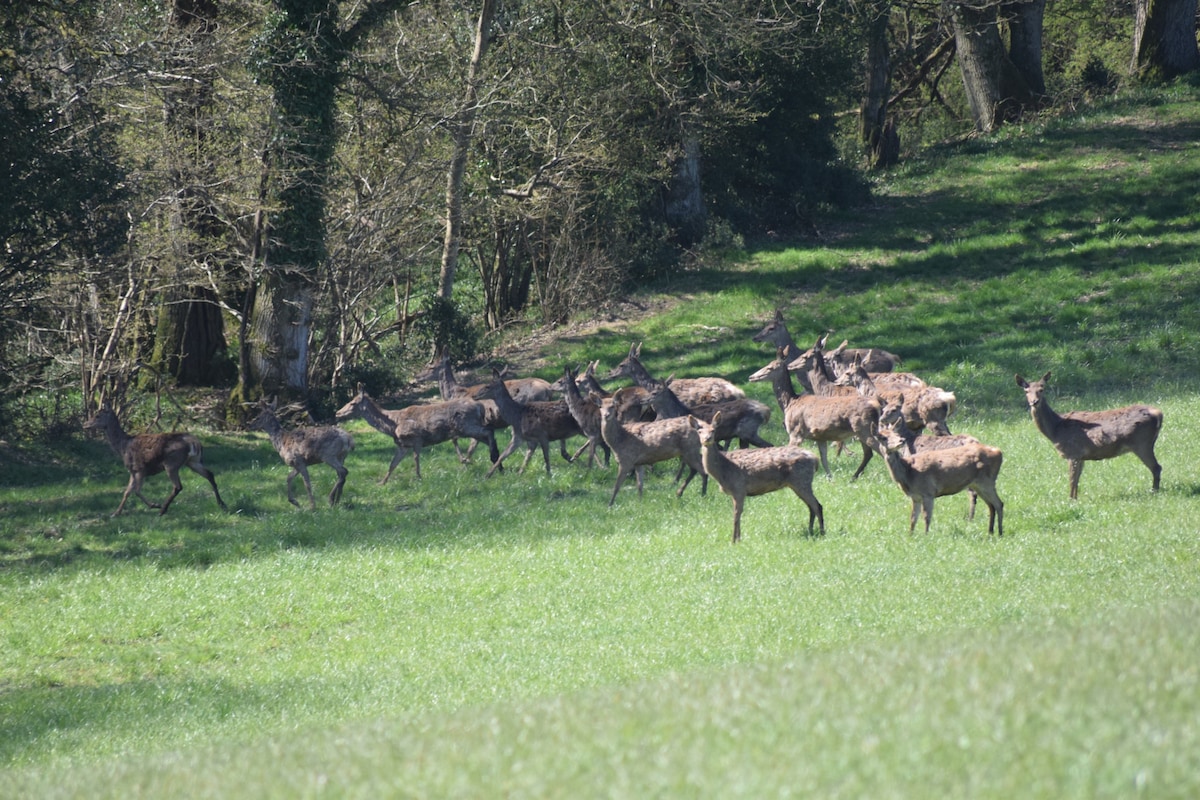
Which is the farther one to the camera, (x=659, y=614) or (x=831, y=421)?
(x=831, y=421)

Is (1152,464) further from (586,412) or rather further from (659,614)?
(586,412)

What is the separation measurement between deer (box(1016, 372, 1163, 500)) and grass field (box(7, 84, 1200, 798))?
1.36 ft

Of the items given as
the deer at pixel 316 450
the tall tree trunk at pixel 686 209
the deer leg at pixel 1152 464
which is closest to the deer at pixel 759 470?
the deer leg at pixel 1152 464

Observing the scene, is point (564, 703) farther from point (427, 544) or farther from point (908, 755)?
point (427, 544)

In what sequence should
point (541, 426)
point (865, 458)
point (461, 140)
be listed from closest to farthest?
point (865, 458)
point (541, 426)
point (461, 140)

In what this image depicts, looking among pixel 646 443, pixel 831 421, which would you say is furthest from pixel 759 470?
pixel 831 421

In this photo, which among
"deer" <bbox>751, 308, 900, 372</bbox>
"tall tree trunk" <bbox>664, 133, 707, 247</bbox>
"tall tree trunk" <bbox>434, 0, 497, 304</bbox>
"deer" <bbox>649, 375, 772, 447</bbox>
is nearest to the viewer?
"deer" <bbox>649, 375, 772, 447</bbox>

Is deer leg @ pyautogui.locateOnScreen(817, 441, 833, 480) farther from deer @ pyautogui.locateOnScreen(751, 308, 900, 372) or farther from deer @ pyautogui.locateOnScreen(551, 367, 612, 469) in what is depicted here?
deer @ pyautogui.locateOnScreen(551, 367, 612, 469)

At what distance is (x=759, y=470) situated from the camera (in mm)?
12820

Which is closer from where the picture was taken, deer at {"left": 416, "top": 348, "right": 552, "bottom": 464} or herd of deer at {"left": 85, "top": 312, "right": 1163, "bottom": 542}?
herd of deer at {"left": 85, "top": 312, "right": 1163, "bottom": 542}

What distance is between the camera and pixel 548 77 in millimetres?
27375

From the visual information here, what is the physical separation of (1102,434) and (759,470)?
3662 mm

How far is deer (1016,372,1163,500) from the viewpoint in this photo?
13008mm

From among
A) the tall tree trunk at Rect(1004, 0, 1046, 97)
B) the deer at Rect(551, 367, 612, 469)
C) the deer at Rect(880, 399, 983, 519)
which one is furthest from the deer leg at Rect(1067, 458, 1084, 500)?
the tall tree trunk at Rect(1004, 0, 1046, 97)
